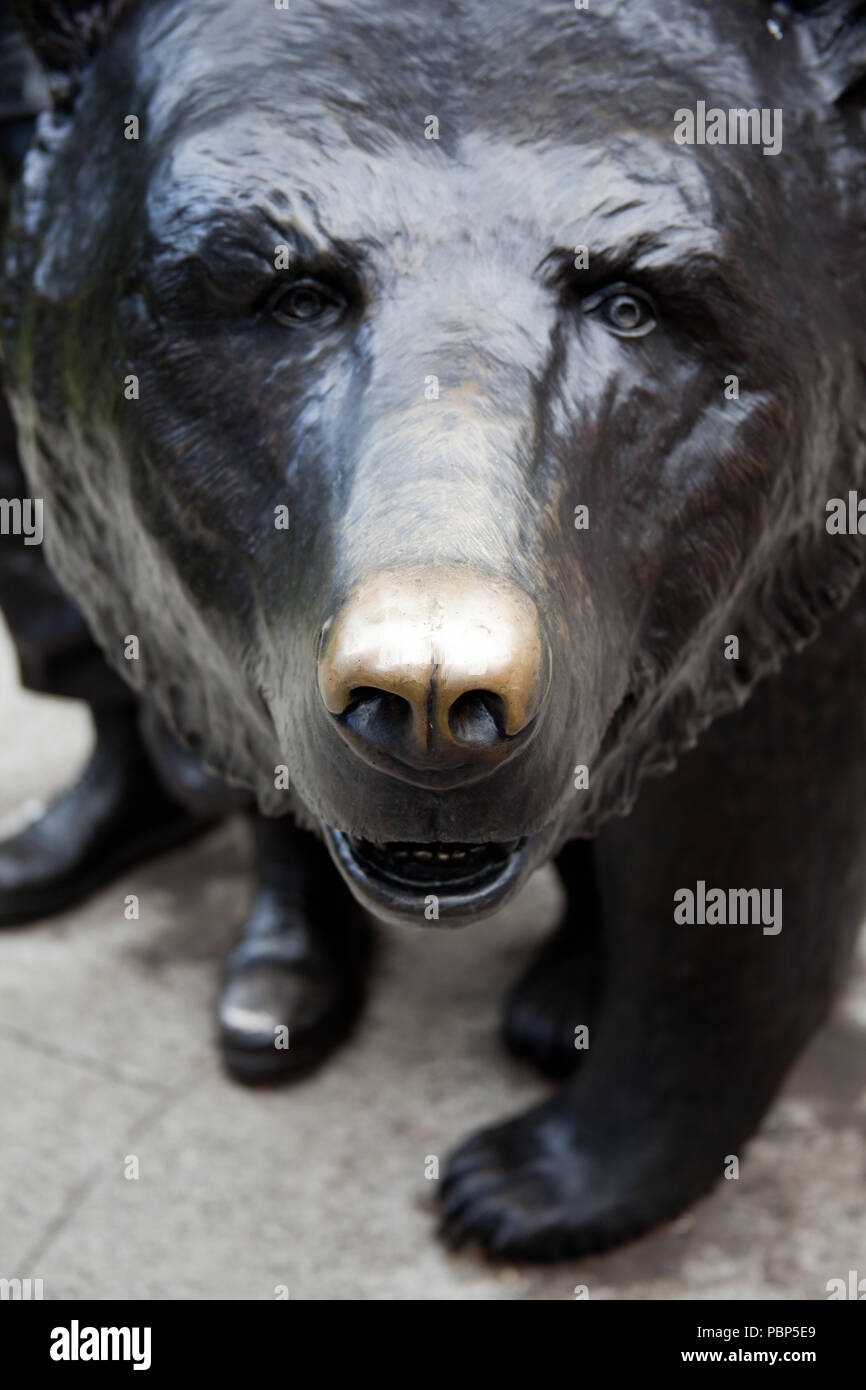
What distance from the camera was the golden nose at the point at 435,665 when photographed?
110 cm

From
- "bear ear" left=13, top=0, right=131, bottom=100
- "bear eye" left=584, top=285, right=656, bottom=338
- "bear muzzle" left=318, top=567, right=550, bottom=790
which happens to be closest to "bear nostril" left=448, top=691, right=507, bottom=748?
"bear muzzle" left=318, top=567, right=550, bottom=790

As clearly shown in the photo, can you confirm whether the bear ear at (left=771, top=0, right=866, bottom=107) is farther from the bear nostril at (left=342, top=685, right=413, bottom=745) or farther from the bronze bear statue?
the bear nostril at (left=342, top=685, right=413, bottom=745)

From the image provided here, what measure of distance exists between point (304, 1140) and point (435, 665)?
5.10 ft

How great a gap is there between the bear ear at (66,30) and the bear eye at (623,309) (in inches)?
24.4

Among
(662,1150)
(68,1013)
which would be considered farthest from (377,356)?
(68,1013)

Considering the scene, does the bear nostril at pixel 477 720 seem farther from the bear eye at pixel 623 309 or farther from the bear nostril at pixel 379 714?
the bear eye at pixel 623 309

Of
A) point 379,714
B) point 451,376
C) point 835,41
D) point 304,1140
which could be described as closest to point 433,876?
point 379,714

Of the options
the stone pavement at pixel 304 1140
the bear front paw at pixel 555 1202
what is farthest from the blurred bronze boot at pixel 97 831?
the bear front paw at pixel 555 1202

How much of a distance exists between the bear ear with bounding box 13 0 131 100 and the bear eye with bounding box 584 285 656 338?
2.03 ft

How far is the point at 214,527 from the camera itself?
4.79 feet

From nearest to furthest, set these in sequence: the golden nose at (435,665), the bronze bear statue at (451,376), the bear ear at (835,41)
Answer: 1. the golden nose at (435,665)
2. the bronze bear statue at (451,376)
3. the bear ear at (835,41)

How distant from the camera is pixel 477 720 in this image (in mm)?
1147

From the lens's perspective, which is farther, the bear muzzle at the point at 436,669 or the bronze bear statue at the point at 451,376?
the bronze bear statue at the point at 451,376
